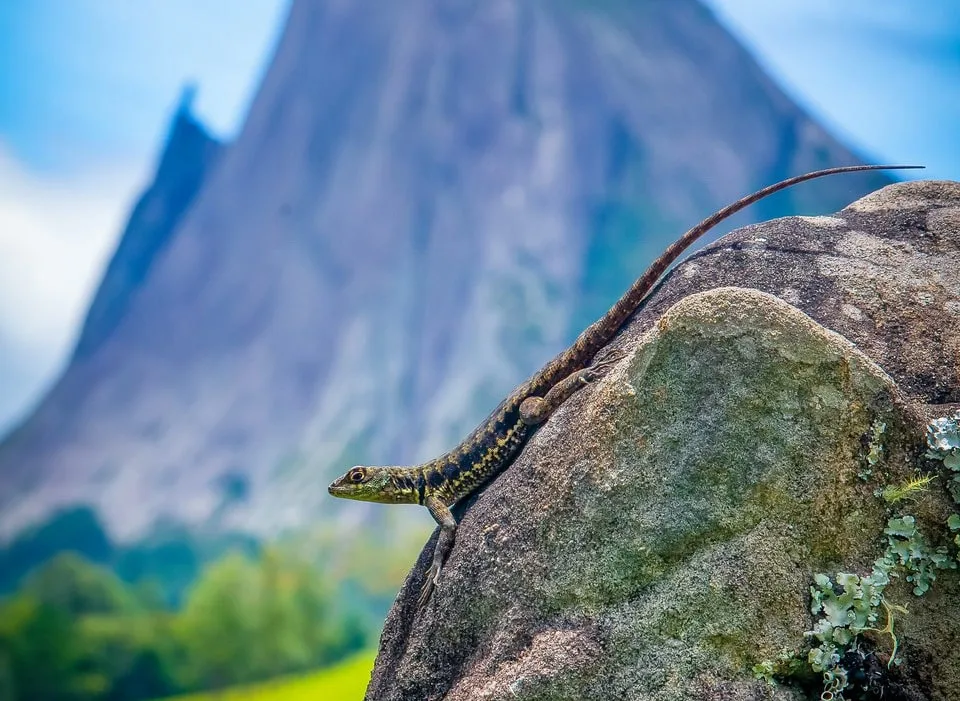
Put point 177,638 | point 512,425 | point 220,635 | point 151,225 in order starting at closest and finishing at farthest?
1. point 512,425
2. point 220,635
3. point 177,638
4. point 151,225

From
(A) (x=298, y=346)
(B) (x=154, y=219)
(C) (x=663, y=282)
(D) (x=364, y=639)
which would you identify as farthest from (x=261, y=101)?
(C) (x=663, y=282)

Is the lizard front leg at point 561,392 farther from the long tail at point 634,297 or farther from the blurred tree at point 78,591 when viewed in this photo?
the blurred tree at point 78,591

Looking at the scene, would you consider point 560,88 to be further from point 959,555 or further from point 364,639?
point 959,555

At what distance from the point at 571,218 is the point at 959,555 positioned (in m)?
32.5

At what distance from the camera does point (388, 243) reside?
126 ft

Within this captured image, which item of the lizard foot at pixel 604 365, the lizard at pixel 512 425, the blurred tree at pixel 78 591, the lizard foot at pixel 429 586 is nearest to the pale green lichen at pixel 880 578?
the lizard foot at pixel 604 365

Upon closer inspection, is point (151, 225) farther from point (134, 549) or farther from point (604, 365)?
point (604, 365)

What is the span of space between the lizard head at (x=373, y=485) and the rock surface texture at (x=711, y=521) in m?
1.94

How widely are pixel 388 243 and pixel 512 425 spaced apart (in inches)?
1345

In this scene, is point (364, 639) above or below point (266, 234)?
below

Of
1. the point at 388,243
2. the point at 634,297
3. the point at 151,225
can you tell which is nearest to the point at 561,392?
the point at 634,297

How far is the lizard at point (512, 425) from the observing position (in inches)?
183

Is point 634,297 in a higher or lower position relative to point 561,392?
higher

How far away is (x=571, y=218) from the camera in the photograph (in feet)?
115
